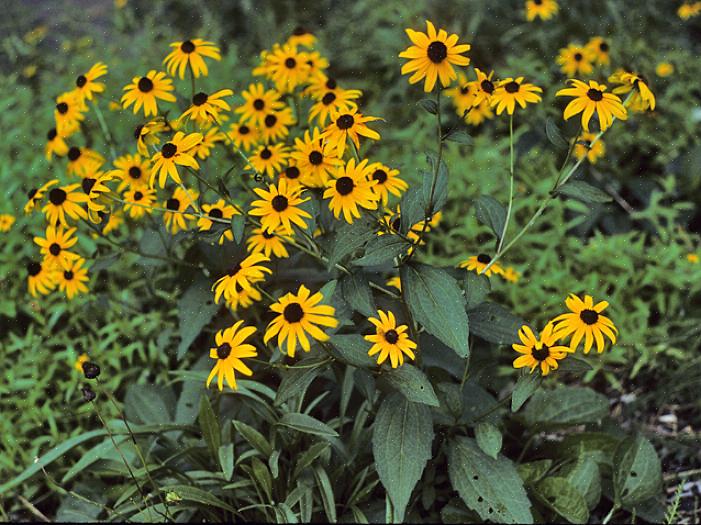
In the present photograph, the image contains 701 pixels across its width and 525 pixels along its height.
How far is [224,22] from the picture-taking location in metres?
4.81

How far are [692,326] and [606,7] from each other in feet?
6.06

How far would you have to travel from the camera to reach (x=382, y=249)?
5.56 feet

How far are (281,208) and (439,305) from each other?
0.41 m

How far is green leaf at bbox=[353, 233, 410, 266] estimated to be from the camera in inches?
65.9

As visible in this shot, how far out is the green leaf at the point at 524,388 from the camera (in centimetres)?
167

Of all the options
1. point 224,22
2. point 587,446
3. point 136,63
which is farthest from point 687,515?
point 224,22

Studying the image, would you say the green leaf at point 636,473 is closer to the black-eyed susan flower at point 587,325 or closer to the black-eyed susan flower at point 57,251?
the black-eyed susan flower at point 587,325

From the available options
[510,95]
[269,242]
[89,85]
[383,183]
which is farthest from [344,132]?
[89,85]

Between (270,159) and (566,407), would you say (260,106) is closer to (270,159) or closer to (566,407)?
(270,159)

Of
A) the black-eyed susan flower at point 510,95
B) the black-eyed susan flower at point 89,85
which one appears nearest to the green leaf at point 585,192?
the black-eyed susan flower at point 510,95

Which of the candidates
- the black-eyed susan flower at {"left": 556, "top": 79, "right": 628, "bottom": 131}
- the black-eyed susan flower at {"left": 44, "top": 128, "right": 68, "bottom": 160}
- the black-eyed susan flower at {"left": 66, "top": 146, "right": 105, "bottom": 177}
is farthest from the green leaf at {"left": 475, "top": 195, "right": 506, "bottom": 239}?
the black-eyed susan flower at {"left": 44, "top": 128, "right": 68, "bottom": 160}

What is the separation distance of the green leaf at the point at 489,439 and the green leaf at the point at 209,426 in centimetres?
69

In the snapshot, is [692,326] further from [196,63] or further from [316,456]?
[196,63]

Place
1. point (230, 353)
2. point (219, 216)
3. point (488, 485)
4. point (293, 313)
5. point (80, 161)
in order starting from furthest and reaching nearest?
point (80, 161) → point (219, 216) → point (488, 485) → point (230, 353) → point (293, 313)
